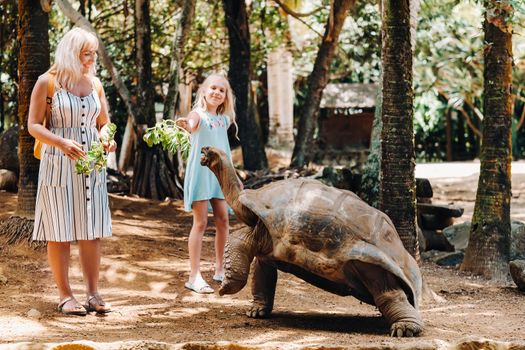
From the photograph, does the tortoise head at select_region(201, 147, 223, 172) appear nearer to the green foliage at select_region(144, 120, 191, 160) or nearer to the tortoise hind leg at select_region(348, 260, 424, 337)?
the green foliage at select_region(144, 120, 191, 160)

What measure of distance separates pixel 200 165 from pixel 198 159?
0.06m

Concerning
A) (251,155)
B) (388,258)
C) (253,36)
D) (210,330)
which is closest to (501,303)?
(388,258)

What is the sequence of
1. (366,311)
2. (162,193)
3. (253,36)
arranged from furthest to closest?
1. (253,36)
2. (162,193)
3. (366,311)

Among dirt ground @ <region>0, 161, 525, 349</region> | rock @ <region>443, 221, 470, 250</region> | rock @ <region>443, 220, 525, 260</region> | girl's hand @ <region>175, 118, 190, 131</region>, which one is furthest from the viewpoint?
rock @ <region>443, 221, 470, 250</region>

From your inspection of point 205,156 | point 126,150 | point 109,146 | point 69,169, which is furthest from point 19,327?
point 126,150

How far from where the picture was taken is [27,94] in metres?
8.44

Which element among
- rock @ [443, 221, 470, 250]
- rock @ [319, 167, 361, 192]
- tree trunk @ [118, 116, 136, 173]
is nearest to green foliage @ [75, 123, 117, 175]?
rock @ [319, 167, 361, 192]

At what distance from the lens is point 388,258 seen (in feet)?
17.5

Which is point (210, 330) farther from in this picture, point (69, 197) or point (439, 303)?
point (439, 303)

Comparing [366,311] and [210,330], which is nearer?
[210,330]

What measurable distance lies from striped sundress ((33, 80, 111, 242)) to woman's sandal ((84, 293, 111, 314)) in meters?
0.45

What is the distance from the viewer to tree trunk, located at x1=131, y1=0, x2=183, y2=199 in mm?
12539

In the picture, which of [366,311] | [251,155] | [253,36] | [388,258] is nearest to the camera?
[388,258]

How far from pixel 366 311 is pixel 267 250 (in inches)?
48.0
